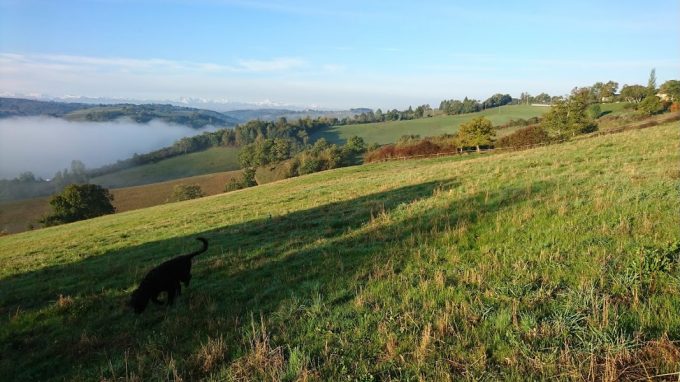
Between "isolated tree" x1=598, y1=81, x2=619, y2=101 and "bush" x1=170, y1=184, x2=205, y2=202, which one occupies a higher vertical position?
"isolated tree" x1=598, y1=81, x2=619, y2=101

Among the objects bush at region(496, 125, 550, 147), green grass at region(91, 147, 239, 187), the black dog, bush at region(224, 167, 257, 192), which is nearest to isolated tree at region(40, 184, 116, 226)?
bush at region(224, 167, 257, 192)

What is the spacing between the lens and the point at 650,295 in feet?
15.9

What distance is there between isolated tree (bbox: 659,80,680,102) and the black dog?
100527 millimetres

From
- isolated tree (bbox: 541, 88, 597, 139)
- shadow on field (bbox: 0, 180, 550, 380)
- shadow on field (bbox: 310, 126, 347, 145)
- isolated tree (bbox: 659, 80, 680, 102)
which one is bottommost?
shadow on field (bbox: 0, 180, 550, 380)

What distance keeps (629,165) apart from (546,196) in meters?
5.81

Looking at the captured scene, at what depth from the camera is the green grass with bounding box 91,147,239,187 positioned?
436 ft

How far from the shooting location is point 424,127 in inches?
5458

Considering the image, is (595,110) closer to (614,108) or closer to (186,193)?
(614,108)

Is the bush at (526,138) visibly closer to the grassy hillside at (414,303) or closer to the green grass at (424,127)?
the grassy hillside at (414,303)

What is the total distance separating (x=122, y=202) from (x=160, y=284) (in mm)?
97657

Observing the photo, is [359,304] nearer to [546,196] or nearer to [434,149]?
[546,196]

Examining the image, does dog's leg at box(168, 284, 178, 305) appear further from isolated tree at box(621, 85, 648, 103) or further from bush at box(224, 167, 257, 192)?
isolated tree at box(621, 85, 648, 103)

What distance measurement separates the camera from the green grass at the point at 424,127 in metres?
129

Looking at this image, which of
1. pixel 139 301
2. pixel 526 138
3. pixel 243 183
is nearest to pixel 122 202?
pixel 243 183
